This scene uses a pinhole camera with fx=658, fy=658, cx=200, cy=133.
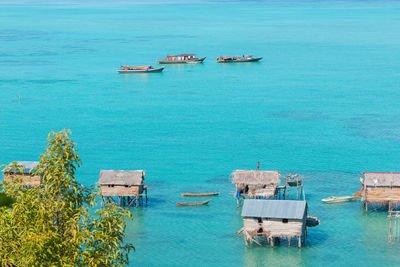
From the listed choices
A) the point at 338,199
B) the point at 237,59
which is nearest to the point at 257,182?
the point at 338,199

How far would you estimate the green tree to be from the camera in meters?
20.0

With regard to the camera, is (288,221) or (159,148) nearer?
(288,221)

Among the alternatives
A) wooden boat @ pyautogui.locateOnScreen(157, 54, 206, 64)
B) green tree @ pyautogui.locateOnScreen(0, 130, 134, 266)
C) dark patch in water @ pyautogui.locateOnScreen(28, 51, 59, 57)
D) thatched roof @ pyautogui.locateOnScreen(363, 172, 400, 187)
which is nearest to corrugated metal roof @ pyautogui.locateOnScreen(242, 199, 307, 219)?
thatched roof @ pyautogui.locateOnScreen(363, 172, 400, 187)

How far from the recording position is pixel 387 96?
93625mm

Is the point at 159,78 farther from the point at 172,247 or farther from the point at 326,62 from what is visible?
the point at 172,247

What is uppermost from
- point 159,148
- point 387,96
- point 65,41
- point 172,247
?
point 65,41

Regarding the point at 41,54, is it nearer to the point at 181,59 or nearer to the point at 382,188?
the point at 181,59

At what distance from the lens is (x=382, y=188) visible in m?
45.9

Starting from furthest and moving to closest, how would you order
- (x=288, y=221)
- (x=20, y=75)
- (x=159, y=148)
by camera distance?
(x=20, y=75)
(x=159, y=148)
(x=288, y=221)

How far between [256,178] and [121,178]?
385 inches

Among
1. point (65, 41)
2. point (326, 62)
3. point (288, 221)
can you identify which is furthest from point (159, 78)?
point (288, 221)

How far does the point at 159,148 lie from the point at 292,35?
384 ft

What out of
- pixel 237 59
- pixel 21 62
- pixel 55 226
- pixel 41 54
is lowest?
pixel 55 226

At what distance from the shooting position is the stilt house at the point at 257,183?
46.9 metres
